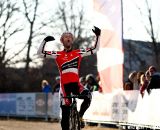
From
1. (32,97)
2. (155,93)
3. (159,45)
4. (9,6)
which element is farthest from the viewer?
(9,6)

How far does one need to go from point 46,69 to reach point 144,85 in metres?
43.2

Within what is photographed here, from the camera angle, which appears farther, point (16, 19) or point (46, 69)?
point (46, 69)

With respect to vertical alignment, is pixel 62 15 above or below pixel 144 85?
above

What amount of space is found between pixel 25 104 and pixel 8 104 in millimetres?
1695

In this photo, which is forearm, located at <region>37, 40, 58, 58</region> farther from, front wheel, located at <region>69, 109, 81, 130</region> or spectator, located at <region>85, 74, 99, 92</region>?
spectator, located at <region>85, 74, 99, 92</region>

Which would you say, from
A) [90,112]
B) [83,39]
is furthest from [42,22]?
[90,112]

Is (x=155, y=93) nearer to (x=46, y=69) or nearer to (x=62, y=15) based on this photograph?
(x=62, y=15)

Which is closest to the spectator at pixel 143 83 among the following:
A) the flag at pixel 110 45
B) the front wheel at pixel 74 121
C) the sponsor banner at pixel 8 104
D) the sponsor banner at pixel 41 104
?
the flag at pixel 110 45

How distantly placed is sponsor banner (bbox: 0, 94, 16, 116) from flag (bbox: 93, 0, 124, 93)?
9.58 metres

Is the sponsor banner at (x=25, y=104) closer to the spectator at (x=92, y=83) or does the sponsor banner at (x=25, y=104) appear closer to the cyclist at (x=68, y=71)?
the spectator at (x=92, y=83)

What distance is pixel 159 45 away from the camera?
4281 centimetres

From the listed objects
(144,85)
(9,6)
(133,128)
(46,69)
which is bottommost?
(133,128)

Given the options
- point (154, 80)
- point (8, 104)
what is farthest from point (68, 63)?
point (8, 104)

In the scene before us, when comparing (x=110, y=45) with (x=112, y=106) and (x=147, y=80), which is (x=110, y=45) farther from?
(x=147, y=80)
